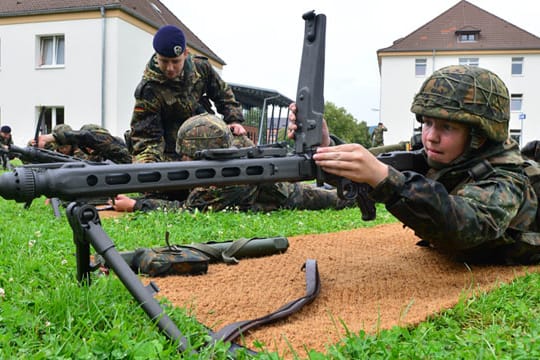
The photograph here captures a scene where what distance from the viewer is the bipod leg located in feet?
7.23

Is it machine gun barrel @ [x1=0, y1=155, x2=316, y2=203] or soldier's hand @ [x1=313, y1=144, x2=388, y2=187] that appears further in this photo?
soldier's hand @ [x1=313, y1=144, x2=388, y2=187]

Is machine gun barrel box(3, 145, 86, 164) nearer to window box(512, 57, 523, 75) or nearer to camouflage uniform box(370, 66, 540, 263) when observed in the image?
camouflage uniform box(370, 66, 540, 263)

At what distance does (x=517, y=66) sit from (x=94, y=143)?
127 ft

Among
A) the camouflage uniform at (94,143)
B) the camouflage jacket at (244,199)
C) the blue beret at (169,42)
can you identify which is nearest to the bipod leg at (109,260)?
the camouflage jacket at (244,199)

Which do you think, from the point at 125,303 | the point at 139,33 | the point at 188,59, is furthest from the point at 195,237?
the point at 139,33

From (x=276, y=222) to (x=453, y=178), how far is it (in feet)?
8.46

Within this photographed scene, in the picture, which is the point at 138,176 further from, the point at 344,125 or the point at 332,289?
the point at 344,125

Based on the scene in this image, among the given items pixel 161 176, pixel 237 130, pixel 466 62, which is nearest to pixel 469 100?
pixel 161 176

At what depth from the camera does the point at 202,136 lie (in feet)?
18.9

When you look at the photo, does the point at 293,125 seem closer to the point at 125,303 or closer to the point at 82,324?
the point at 125,303

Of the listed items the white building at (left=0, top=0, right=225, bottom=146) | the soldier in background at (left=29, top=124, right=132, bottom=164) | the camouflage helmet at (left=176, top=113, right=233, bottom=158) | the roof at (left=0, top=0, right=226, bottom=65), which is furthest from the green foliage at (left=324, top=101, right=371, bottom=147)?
the camouflage helmet at (left=176, top=113, right=233, bottom=158)

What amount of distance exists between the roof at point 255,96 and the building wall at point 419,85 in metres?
21.8

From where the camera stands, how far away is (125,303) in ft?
8.24

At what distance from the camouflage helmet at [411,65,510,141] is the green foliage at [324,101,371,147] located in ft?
172
